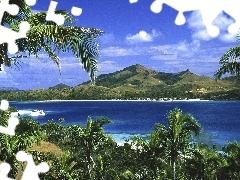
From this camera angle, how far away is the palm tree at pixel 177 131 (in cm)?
2114

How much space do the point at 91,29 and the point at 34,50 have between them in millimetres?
1242

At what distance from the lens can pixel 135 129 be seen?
113 m

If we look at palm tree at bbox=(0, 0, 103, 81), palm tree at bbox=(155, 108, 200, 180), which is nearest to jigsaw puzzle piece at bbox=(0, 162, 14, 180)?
palm tree at bbox=(0, 0, 103, 81)

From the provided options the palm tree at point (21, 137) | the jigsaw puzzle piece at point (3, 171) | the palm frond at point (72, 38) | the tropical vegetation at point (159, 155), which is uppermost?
the palm frond at point (72, 38)

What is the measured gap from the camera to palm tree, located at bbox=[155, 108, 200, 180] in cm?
2114

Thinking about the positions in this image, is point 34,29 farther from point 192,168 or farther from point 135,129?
point 135,129

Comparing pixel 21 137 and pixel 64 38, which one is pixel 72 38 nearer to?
pixel 64 38

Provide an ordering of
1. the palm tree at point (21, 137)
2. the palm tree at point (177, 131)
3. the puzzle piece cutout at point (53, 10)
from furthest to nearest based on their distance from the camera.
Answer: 1. the palm tree at point (177, 131)
2. the palm tree at point (21, 137)
3. the puzzle piece cutout at point (53, 10)

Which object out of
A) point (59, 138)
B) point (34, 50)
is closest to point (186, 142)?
point (34, 50)

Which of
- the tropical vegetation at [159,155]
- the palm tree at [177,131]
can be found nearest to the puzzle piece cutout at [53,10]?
the tropical vegetation at [159,155]

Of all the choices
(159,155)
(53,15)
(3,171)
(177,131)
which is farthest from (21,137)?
(159,155)

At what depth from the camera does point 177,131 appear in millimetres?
21469

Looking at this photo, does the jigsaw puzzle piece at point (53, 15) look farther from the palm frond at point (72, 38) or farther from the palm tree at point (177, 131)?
the palm tree at point (177, 131)

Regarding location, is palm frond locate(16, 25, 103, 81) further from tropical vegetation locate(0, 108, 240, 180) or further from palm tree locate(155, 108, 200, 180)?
palm tree locate(155, 108, 200, 180)
